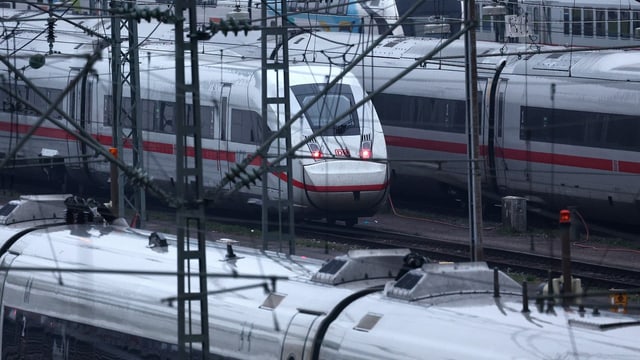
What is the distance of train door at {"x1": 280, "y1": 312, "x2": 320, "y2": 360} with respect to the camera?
830 centimetres

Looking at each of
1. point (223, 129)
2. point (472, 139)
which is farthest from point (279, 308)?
point (223, 129)

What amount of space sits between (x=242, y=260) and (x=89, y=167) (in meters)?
16.6

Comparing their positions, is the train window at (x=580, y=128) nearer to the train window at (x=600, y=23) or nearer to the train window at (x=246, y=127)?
the train window at (x=246, y=127)

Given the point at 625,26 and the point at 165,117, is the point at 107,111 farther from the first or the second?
the point at 625,26

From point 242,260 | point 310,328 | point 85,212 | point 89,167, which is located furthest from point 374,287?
point 89,167

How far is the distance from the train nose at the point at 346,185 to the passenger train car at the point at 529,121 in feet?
4.56

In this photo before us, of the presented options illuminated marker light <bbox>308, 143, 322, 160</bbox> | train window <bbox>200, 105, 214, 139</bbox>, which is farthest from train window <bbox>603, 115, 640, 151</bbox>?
train window <bbox>200, 105, 214, 139</bbox>

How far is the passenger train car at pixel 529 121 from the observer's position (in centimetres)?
2136

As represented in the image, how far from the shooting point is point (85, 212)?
39.4 ft

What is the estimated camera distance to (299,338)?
329 inches

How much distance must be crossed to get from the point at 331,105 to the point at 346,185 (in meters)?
1.50

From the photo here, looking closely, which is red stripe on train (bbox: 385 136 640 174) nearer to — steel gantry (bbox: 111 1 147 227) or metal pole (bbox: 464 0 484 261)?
metal pole (bbox: 464 0 484 261)

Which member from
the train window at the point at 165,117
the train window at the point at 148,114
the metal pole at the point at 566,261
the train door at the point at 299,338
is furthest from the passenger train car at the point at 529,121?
the train door at the point at 299,338

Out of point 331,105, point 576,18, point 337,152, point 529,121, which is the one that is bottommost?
point 337,152
